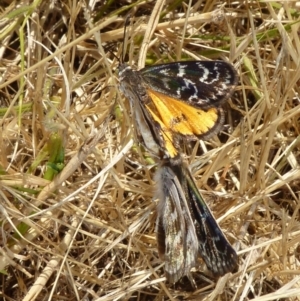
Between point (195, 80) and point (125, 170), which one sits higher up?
point (195, 80)

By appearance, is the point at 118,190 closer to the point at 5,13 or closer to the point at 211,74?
the point at 211,74

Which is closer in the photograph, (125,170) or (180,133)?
(180,133)

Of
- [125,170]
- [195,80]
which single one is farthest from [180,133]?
→ [125,170]

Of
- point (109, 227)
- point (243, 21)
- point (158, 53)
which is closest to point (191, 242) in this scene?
point (109, 227)

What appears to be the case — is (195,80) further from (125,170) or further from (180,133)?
(125,170)

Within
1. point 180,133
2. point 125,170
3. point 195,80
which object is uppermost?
point 195,80
